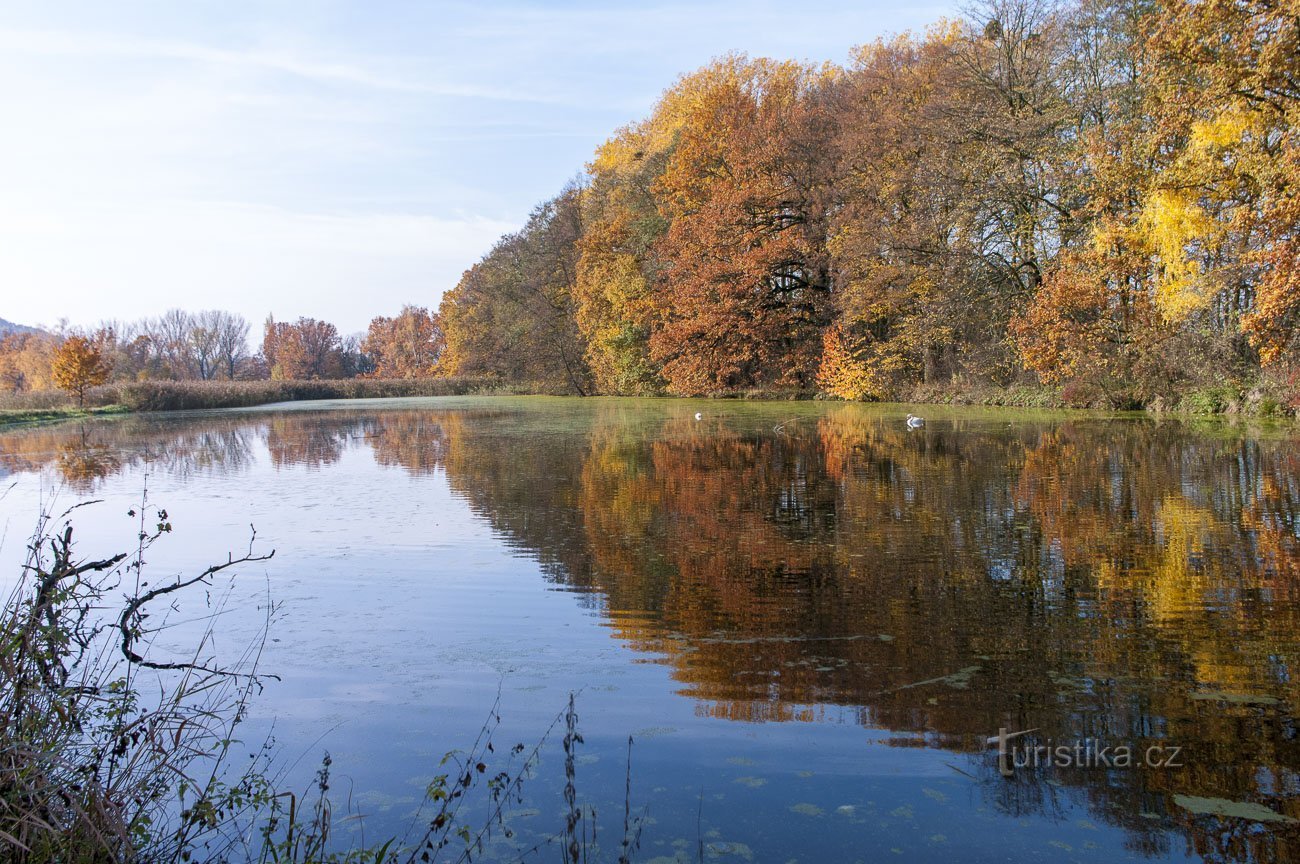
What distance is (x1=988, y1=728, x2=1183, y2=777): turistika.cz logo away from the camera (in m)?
3.71

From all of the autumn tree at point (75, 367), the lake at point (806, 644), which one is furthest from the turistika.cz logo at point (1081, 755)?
the autumn tree at point (75, 367)

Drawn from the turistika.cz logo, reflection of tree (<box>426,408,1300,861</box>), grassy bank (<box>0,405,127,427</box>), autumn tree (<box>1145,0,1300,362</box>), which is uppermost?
autumn tree (<box>1145,0,1300,362</box>)

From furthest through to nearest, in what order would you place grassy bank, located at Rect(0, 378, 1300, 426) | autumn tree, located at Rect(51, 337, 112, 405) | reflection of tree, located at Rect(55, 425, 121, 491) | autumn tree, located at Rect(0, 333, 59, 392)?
autumn tree, located at Rect(0, 333, 59, 392), autumn tree, located at Rect(51, 337, 112, 405), grassy bank, located at Rect(0, 378, 1300, 426), reflection of tree, located at Rect(55, 425, 121, 491)

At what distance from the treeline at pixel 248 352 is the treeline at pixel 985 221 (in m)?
40.2

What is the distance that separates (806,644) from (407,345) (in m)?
87.1

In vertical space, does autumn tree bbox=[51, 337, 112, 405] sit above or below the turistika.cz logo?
above

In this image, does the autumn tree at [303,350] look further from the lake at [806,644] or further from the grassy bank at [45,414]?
the lake at [806,644]

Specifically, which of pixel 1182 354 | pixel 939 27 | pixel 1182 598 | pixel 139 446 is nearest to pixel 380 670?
pixel 1182 598

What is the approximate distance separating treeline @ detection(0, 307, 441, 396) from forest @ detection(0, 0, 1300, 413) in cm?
4018

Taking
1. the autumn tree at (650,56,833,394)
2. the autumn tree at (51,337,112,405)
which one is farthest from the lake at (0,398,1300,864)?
the autumn tree at (51,337,112,405)

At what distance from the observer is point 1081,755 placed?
3.82 meters

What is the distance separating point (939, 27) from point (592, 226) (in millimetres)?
20806

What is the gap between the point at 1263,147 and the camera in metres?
17.6

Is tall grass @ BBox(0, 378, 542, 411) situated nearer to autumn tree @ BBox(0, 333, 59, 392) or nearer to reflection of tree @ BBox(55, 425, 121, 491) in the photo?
reflection of tree @ BBox(55, 425, 121, 491)
